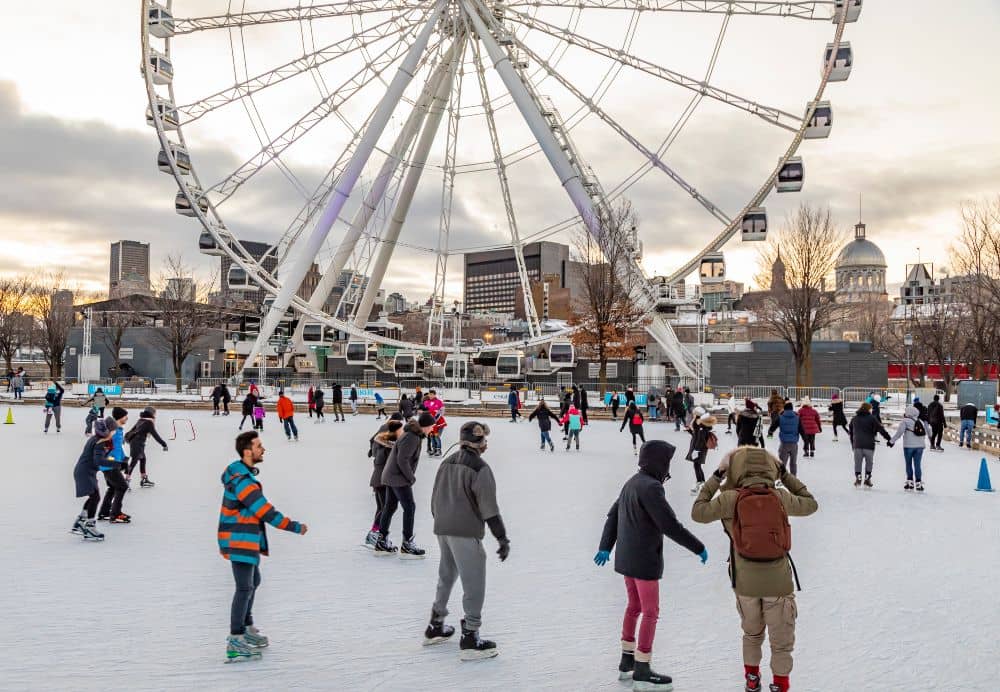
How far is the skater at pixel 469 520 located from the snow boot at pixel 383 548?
315cm

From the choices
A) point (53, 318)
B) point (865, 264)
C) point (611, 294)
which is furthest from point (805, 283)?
point (865, 264)

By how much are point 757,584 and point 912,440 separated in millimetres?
10685

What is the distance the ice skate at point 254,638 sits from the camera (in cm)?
595

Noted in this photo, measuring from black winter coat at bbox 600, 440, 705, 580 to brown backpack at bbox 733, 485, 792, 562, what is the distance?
532 mm

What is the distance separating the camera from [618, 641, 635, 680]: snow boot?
18.1 feet

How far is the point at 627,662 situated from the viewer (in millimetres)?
5543

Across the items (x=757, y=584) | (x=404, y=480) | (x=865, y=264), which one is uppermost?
(x=865, y=264)

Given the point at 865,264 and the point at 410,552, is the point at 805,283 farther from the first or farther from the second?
the point at 865,264

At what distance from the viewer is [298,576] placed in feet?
27.0

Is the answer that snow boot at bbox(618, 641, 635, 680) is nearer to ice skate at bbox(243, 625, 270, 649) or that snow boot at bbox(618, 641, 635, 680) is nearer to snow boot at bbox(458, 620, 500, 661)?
snow boot at bbox(458, 620, 500, 661)

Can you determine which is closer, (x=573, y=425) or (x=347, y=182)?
(x=573, y=425)

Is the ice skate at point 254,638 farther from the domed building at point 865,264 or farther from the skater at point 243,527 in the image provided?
the domed building at point 865,264

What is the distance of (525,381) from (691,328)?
193 feet

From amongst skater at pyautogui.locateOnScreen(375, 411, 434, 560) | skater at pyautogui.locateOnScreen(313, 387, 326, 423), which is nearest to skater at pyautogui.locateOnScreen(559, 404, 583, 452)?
skater at pyautogui.locateOnScreen(375, 411, 434, 560)
